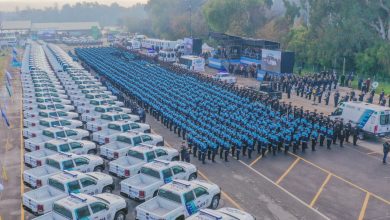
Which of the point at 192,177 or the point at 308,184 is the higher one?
the point at 192,177

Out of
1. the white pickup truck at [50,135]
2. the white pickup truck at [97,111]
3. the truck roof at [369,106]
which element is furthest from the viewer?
the white pickup truck at [97,111]

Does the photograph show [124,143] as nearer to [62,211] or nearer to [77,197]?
[77,197]

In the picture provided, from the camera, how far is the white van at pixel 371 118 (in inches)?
979

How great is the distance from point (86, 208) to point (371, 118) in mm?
18102

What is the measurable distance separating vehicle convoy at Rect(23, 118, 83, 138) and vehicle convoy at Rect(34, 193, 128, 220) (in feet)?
34.2

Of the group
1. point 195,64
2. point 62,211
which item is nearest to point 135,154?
point 62,211

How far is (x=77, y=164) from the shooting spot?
59.7 feet

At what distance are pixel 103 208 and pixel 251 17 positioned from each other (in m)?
69.4

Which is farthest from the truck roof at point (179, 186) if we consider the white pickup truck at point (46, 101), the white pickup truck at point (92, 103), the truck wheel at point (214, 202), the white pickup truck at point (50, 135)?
the white pickup truck at point (46, 101)

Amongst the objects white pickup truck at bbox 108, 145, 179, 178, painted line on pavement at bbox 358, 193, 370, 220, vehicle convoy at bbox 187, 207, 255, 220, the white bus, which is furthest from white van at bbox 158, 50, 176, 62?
vehicle convoy at bbox 187, 207, 255, 220

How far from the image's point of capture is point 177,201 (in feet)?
48.0

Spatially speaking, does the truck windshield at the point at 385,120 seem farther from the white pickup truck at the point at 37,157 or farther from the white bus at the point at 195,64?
the white bus at the point at 195,64

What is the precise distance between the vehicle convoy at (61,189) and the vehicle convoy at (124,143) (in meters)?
3.25

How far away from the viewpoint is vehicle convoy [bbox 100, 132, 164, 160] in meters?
20.2
